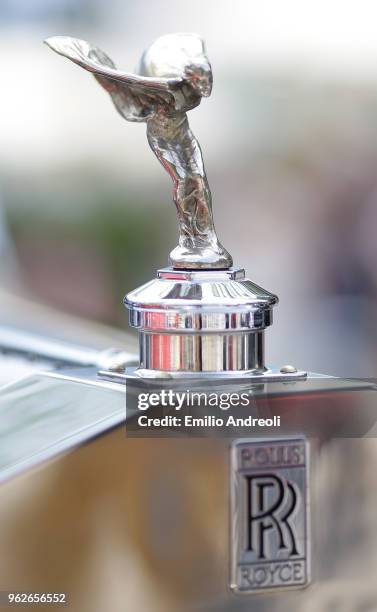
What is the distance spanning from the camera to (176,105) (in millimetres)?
725

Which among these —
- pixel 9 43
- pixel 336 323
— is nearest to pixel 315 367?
pixel 336 323

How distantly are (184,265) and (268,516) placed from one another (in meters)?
0.17

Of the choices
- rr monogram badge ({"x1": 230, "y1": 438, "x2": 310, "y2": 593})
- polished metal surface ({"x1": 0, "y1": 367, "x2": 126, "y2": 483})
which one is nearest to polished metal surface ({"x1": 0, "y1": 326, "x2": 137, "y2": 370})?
polished metal surface ({"x1": 0, "y1": 367, "x2": 126, "y2": 483})

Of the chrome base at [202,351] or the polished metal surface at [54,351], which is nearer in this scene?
the chrome base at [202,351]

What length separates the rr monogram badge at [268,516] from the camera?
0.70 metres

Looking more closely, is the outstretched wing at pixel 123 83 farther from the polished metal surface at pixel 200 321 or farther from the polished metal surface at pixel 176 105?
the polished metal surface at pixel 200 321

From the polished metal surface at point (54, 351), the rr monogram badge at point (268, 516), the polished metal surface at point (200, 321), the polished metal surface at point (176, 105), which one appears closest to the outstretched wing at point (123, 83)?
the polished metal surface at point (176, 105)

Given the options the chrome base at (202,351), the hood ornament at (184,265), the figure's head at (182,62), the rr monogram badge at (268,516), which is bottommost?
the rr monogram badge at (268,516)

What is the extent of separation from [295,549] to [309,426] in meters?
0.07

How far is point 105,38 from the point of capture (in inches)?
85.8

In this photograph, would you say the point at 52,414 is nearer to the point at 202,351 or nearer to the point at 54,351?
the point at 202,351

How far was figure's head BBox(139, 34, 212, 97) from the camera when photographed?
717 mm

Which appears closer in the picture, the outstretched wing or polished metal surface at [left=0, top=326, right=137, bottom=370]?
the outstretched wing

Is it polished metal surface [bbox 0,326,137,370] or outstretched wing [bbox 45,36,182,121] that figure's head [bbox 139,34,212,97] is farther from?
polished metal surface [bbox 0,326,137,370]
